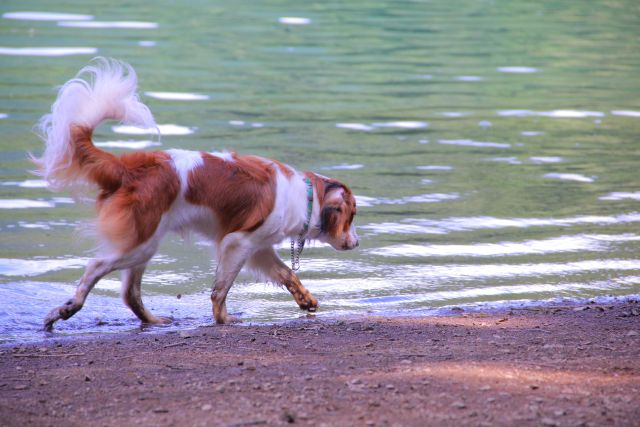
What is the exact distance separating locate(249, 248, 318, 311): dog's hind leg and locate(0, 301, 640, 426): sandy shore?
0.59 m

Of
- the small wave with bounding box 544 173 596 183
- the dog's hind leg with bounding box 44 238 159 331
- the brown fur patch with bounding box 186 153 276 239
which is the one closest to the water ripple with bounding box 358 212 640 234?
the small wave with bounding box 544 173 596 183

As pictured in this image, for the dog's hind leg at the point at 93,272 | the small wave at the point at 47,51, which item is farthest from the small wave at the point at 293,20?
the dog's hind leg at the point at 93,272

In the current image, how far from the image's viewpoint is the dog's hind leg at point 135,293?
25.6 ft

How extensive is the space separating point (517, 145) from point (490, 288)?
579 cm

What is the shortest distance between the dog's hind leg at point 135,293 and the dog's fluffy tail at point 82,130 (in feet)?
2.64

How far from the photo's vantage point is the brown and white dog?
23.7 feet

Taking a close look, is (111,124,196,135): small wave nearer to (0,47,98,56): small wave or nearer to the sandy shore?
(0,47,98,56): small wave

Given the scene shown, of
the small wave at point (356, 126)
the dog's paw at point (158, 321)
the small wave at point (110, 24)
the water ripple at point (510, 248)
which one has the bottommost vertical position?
the water ripple at point (510, 248)

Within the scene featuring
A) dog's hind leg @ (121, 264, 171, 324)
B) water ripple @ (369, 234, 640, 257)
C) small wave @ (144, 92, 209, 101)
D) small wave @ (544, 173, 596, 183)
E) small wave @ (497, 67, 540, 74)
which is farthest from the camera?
small wave @ (497, 67, 540, 74)

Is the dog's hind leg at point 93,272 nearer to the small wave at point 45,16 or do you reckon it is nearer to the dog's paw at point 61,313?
the dog's paw at point 61,313

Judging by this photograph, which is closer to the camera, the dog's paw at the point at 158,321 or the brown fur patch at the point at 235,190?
the brown fur patch at the point at 235,190

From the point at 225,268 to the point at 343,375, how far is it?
227 cm

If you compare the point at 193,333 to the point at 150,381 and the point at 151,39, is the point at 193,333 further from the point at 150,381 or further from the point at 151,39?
the point at 151,39

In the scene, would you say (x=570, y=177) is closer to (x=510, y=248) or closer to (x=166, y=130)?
(x=510, y=248)
